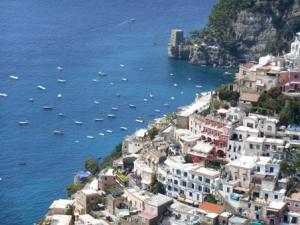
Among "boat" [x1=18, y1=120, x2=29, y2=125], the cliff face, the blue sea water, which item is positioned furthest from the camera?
the cliff face

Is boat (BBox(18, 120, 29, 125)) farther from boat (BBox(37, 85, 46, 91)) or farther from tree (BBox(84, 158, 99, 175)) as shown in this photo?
tree (BBox(84, 158, 99, 175))

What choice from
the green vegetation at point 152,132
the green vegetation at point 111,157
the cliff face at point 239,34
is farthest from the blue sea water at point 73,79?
the green vegetation at point 152,132

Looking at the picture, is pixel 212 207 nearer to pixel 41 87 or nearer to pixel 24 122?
pixel 24 122

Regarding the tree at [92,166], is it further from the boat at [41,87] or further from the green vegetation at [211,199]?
the boat at [41,87]

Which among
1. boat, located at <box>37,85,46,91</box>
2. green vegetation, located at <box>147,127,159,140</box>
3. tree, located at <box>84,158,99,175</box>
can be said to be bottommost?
tree, located at <box>84,158,99,175</box>

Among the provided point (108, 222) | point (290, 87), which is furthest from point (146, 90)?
point (108, 222)

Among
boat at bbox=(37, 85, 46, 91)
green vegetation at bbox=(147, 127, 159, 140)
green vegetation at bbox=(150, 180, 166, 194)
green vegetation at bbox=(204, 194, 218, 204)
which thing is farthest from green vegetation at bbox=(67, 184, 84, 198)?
Result: boat at bbox=(37, 85, 46, 91)

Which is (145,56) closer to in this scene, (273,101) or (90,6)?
(90,6)
